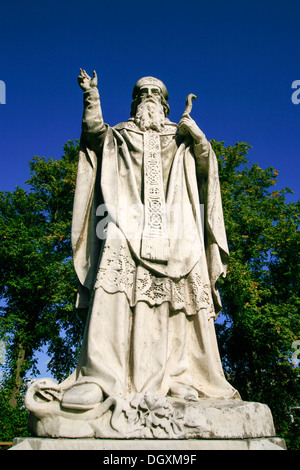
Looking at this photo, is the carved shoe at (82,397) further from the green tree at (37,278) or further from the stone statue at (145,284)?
the green tree at (37,278)

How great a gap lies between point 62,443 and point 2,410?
33.5 feet

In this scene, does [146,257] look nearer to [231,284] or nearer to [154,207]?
[154,207]

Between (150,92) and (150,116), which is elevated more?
(150,92)

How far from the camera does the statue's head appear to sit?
477 cm

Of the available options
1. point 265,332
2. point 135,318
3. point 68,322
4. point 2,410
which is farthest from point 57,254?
point 135,318

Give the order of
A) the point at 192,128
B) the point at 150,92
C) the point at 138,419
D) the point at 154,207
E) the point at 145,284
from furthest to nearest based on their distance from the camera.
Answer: the point at 150,92
the point at 192,128
the point at 154,207
the point at 145,284
the point at 138,419

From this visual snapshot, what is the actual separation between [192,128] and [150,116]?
0.70 metres

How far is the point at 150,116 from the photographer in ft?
15.1

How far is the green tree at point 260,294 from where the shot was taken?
13.8 meters

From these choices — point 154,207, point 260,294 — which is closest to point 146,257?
point 154,207

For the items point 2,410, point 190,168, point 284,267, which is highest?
point 284,267

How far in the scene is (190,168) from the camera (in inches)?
165

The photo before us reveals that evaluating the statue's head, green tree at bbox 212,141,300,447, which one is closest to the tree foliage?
→ green tree at bbox 212,141,300,447

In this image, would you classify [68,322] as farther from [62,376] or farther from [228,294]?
[228,294]
